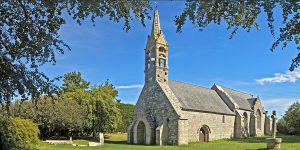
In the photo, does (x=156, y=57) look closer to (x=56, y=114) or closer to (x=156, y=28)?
(x=156, y=28)

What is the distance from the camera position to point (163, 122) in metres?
31.0

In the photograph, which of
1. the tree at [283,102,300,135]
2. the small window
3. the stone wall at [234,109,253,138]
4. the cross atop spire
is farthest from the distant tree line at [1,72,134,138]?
the tree at [283,102,300,135]

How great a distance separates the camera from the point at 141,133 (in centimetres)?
3284

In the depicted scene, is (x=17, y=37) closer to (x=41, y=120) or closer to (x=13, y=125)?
(x=13, y=125)

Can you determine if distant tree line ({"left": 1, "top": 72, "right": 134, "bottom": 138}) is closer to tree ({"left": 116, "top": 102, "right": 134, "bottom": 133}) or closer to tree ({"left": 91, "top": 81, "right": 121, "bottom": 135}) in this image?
tree ({"left": 91, "top": 81, "right": 121, "bottom": 135})

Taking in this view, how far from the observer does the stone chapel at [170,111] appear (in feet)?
99.2

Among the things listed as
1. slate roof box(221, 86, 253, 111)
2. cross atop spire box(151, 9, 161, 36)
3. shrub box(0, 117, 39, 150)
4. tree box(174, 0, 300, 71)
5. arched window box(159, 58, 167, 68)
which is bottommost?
shrub box(0, 117, 39, 150)

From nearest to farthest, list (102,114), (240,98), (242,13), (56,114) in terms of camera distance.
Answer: (242,13), (56,114), (102,114), (240,98)

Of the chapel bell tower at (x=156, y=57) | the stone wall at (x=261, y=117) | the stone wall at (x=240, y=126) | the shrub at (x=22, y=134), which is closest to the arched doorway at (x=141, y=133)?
the chapel bell tower at (x=156, y=57)

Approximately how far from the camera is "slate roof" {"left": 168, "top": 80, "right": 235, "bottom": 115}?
32.6 m

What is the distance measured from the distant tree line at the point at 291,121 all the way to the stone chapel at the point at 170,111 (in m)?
11.5

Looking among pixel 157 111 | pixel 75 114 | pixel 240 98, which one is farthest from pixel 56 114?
pixel 240 98

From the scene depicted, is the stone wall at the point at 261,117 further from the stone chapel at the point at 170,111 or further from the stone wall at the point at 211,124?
the stone wall at the point at 211,124

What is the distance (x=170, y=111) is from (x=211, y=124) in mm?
6704
